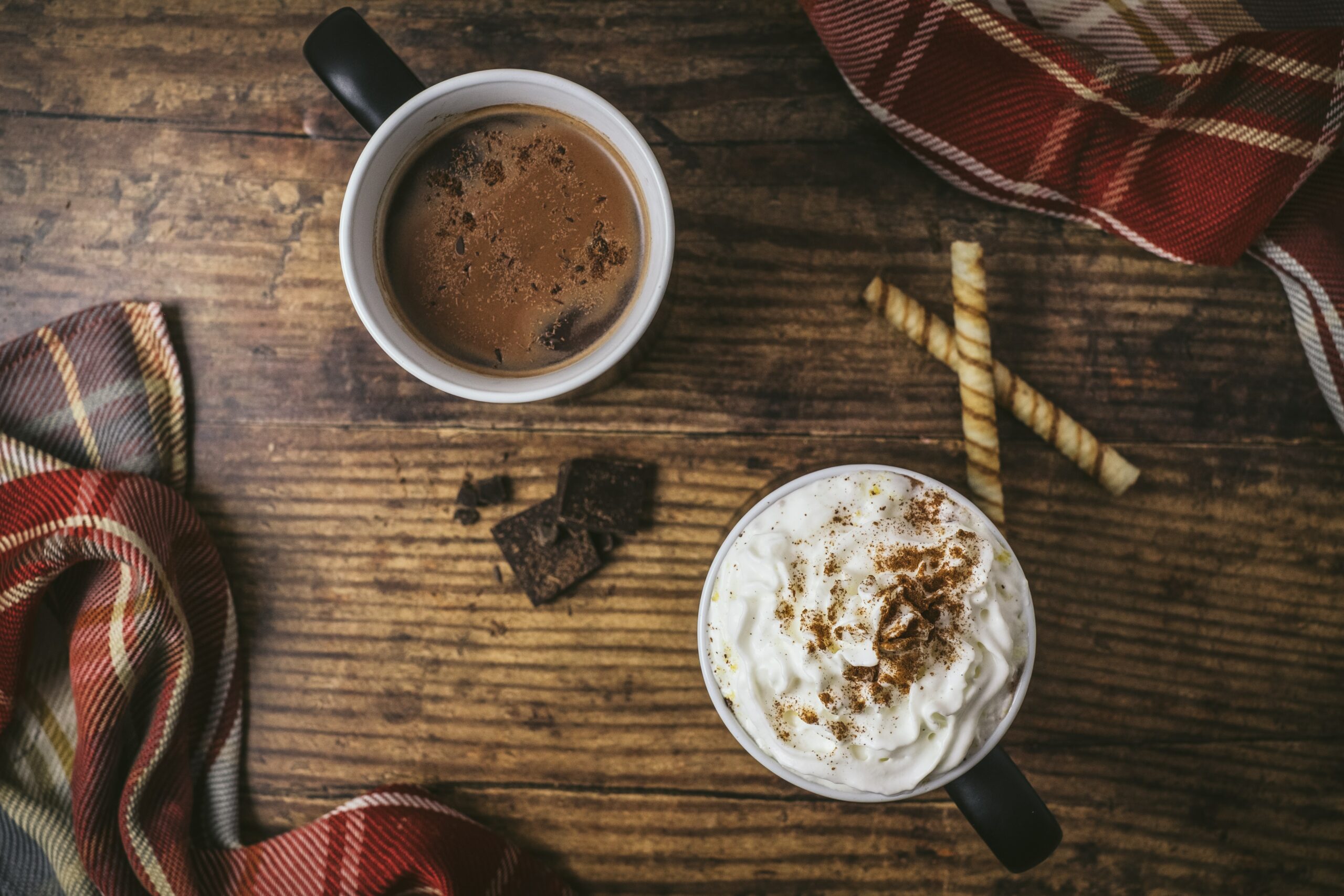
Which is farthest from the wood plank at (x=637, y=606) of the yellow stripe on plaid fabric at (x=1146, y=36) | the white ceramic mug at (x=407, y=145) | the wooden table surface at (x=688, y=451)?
the yellow stripe on plaid fabric at (x=1146, y=36)

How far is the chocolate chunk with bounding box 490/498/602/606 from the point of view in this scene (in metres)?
1.05

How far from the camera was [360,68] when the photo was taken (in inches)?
33.5

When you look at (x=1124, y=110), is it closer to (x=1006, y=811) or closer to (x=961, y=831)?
(x=1006, y=811)

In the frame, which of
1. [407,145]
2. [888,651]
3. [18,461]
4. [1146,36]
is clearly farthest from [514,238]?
[1146,36]

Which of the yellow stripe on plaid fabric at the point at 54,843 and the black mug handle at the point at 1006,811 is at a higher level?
the black mug handle at the point at 1006,811

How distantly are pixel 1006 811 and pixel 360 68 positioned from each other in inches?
39.3

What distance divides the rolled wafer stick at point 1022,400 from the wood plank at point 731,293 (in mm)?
38

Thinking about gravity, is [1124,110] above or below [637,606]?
above

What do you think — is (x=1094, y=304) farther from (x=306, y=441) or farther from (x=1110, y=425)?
(x=306, y=441)

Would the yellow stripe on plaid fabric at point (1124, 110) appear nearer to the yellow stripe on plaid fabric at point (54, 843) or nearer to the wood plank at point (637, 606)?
the wood plank at point (637, 606)

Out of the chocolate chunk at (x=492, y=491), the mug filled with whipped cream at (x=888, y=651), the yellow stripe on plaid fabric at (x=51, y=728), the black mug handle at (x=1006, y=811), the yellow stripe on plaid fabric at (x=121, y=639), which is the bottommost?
the yellow stripe on plaid fabric at (x=51, y=728)

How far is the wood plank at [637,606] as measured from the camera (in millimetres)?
1076

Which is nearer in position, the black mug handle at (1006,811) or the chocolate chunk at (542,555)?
the black mug handle at (1006,811)

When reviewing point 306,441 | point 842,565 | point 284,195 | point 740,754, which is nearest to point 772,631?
point 842,565
